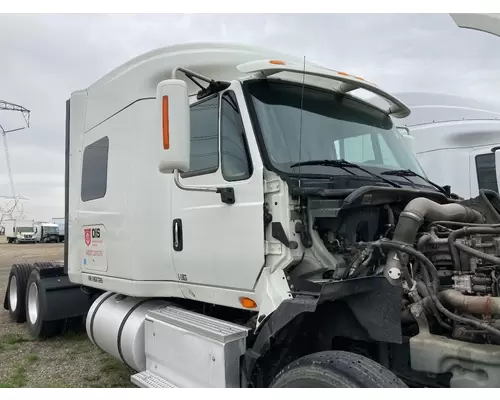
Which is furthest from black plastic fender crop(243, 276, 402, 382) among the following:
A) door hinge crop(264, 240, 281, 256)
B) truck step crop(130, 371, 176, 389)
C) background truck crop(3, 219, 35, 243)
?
background truck crop(3, 219, 35, 243)

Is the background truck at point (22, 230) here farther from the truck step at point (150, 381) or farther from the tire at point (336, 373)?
the tire at point (336, 373)

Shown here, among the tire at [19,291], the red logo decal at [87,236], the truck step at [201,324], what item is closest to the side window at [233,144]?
the truck step at [201,324]

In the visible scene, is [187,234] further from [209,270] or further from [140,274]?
[140,274]

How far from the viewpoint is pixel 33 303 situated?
755 cm

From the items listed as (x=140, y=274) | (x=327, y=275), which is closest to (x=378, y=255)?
(x=327, y=275)

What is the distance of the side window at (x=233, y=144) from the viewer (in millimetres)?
3617

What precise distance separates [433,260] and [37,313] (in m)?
5.90

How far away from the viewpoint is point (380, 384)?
8.22 feet

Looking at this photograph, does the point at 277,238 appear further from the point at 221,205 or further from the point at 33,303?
the point at 33,303

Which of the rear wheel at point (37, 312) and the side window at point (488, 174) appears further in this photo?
the rear wheel at point (37, 312)

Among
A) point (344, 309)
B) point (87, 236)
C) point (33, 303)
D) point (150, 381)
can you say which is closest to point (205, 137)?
point (344, 309)

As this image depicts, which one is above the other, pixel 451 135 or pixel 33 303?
pixel 451 135

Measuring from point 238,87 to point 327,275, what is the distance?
1.52m

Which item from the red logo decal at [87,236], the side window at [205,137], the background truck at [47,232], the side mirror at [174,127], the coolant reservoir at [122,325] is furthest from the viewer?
the background truck at [47,232]
